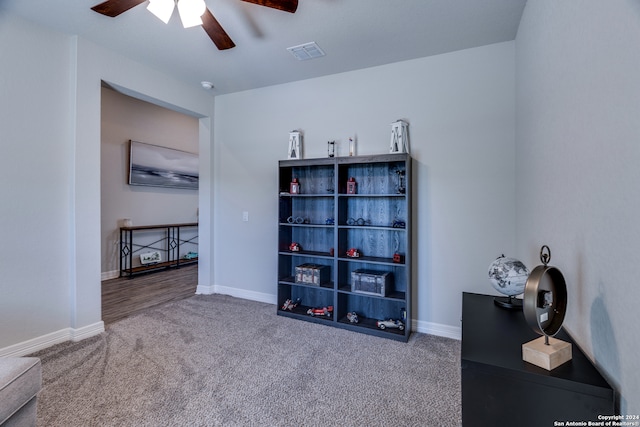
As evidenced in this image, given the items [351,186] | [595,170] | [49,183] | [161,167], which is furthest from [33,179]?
[595,170]

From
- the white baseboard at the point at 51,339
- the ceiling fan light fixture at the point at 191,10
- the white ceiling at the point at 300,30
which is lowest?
the white baseboard at the point at 51,339

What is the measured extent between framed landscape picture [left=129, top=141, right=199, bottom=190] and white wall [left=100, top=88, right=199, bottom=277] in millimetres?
110

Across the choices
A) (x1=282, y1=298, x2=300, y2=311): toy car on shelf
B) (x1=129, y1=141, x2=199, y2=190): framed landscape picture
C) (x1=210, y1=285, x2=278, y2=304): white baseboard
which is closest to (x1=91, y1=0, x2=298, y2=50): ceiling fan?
(x1=282, y1=298, x2=300, y2=311): toy car on shelf

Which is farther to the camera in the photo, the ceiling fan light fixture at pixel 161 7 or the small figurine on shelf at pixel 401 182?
the small figurine on shelf at pixel 401 182

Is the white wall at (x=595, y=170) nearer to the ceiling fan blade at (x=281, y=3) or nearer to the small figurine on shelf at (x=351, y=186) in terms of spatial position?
the ceiling fan blade at (x=281, y=3)

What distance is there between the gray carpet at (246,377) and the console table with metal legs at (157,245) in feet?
7.02

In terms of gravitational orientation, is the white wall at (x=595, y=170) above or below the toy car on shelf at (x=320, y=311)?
above

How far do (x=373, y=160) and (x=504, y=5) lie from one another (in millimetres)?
1448

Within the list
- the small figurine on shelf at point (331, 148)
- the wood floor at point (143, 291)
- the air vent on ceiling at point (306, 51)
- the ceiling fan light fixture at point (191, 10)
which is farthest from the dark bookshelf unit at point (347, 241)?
the wood floor at point (143, 291)

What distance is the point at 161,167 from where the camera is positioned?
206 inches

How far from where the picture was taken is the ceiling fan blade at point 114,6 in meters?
1.81

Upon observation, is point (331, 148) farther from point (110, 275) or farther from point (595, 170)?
point (110, 275)

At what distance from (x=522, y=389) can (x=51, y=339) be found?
3.39 meters

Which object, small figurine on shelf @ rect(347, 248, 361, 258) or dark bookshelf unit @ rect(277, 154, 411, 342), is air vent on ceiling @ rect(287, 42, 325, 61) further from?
small figurine on shelf @ rect(347, 248, 361, 258)
